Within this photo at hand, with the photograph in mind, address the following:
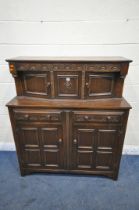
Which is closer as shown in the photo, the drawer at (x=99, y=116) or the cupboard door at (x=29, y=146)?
the drawer at (x=99, y=116)

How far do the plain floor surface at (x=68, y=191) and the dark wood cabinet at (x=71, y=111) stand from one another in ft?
0.59

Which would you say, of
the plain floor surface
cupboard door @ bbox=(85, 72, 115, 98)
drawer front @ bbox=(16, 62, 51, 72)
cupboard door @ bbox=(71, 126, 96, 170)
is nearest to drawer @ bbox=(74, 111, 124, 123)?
cupboard door @ bbox=(71, 126, 96, 170)

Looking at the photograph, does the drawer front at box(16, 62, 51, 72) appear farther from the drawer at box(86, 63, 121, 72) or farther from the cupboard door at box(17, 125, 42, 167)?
the cupboard door at box(17, 125, 42, 167)

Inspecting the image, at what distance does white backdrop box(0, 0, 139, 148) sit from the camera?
1610 mm

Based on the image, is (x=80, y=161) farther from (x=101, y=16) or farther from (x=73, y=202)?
(x=101, y=16)

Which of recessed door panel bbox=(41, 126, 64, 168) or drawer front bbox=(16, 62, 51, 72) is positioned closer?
drawer front bbox=(16, 62, 51, 72)

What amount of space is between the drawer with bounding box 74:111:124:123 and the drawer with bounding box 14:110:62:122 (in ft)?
0.64

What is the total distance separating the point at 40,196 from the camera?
1635 mm

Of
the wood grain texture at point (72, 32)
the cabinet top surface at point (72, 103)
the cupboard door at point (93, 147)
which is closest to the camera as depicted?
the cabinet top surface at point (72, 103)

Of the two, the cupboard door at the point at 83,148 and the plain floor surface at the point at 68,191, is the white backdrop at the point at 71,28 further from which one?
the plain floor surface at the point at 68,191

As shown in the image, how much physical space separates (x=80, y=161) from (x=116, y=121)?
628 millimetres

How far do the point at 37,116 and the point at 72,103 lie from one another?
1.21 feet

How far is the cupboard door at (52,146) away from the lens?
5.24 ft

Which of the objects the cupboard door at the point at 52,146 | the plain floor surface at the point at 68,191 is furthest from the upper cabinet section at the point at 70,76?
the plain floor surface at the point at 68,191
